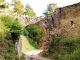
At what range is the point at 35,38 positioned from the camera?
36594mm

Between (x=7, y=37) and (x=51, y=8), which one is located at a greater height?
(x=51, y=8)

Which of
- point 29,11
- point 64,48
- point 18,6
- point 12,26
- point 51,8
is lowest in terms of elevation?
point 64,48

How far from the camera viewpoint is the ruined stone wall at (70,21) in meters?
17.4

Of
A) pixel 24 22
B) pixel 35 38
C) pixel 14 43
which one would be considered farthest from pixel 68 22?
pixel 35 38

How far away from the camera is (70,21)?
18234 mm

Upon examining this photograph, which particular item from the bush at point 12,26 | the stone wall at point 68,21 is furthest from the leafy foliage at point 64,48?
the bush at point 12,26

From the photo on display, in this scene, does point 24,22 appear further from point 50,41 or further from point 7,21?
point 7,21

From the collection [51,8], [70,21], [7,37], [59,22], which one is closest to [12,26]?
[7,37]

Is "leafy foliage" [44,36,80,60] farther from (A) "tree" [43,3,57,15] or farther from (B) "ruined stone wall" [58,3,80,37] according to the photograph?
(A) "tree" [43,3,57,15]

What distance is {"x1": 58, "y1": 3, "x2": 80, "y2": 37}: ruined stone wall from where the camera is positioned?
1742 centimetres

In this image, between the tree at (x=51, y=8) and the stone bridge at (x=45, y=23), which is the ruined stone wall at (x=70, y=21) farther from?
the tree at (x=51, y=8)

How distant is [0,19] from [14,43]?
175cm

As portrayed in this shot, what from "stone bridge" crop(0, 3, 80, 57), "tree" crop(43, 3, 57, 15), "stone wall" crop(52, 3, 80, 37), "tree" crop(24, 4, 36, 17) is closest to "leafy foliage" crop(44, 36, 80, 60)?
"stone wall" crop(52, 3, 80, 37)

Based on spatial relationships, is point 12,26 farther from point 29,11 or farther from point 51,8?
point 29,11
